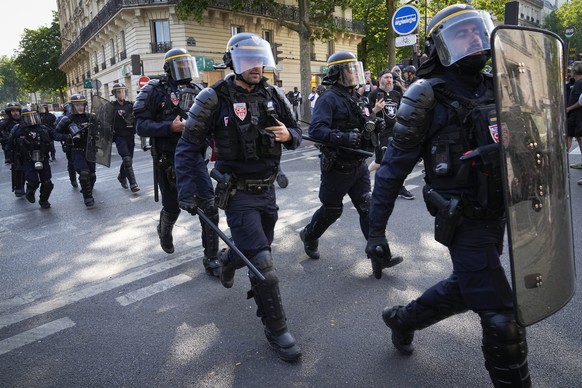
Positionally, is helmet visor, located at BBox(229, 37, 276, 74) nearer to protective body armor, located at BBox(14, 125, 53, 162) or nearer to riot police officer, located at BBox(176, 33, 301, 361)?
riot police officer, located at BBox(176, 33, 301, 361)

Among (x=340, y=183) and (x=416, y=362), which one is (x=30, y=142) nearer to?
(x=340, y=183)

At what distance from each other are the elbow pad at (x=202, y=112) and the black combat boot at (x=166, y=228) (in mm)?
1580

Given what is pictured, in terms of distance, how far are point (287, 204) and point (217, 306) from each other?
336 cm

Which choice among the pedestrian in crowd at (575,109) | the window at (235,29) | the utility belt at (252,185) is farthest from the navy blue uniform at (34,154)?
the window at (235,29)

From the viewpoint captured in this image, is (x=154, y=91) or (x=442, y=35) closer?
(x=442, y=35)

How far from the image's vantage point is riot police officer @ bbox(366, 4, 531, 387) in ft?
6.68

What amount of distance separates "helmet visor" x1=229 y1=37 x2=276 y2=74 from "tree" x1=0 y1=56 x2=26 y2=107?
105m

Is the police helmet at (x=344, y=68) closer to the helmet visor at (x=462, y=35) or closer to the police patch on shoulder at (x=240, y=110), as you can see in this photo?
the police patch on shoulder at (x=240, y=110)

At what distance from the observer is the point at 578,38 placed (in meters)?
59.3

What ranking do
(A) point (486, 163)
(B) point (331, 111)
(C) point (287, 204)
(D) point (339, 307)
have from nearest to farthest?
(A) point (486, 163), (D) point (339, 307), (B) point (331, 111), (C) point (287, 204)

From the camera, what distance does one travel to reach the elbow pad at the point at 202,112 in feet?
10.1

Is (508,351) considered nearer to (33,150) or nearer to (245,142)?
(245,142)

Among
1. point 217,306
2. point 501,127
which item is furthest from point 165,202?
point 501,127

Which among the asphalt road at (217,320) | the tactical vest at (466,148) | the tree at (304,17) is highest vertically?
the tree at (304,17)
